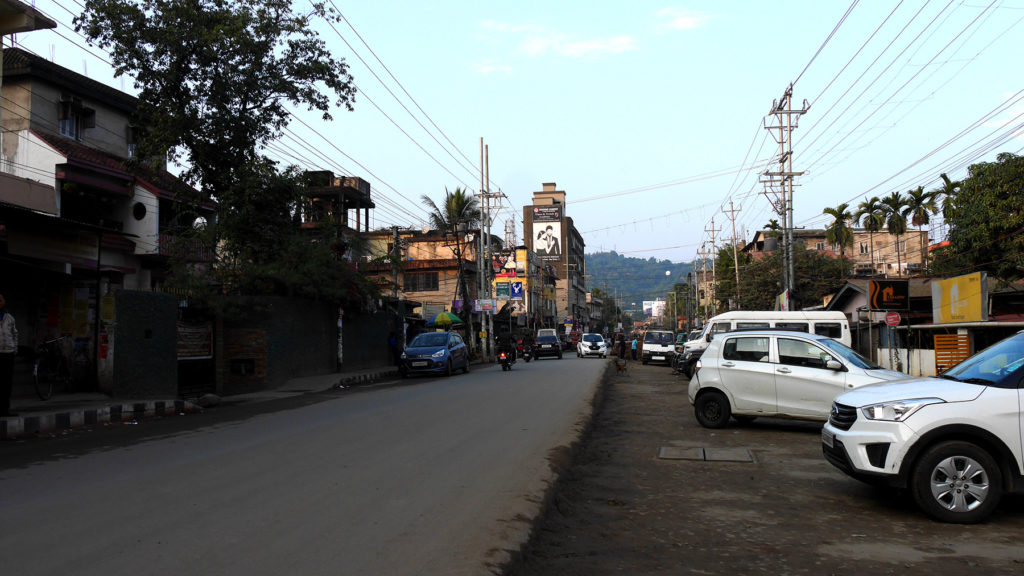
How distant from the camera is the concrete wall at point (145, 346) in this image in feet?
49.7

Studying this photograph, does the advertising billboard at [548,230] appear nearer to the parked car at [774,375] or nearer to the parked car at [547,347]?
the parked car at [547,347]

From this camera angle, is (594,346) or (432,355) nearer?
(432,355)

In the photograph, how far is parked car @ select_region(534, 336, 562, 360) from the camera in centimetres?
4691

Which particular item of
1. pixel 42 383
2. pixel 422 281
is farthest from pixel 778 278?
pixel 42 383

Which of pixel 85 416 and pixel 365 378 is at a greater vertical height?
pixel 85 416

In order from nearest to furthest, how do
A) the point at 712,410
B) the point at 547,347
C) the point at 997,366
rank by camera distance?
the point at 997,366, the point at 712,410, the point at 547,347

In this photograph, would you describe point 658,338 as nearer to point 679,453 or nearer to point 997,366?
point 679,453

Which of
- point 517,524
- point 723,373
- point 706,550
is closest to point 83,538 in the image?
point 517,524

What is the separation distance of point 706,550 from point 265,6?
21.4 metres

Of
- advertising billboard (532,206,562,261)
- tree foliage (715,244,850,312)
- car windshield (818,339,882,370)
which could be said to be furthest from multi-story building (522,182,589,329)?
car windshield (818,339,882,370)

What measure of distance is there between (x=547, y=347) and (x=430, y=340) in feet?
65.7

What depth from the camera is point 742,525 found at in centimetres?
624

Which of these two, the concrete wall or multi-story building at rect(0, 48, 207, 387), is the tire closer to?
multi-story building at rect(0, 48, 207, 387)

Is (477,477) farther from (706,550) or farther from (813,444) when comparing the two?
(813,444)
